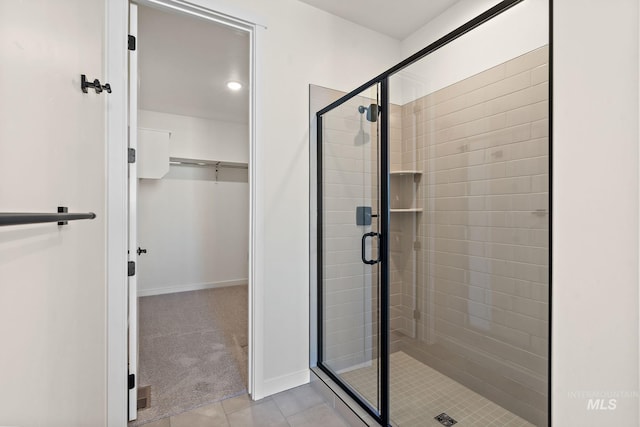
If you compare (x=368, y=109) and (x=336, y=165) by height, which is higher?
(x=368, y=109)

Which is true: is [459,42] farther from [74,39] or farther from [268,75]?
[74,39]

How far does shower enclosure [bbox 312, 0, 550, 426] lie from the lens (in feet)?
5.10

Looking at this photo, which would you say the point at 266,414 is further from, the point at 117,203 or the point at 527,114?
the point at 527,114

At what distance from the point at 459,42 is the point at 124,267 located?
2054 mm

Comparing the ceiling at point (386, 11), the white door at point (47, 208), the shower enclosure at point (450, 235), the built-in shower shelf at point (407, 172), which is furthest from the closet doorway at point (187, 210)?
the built-in shower shelf at point (407, 172)

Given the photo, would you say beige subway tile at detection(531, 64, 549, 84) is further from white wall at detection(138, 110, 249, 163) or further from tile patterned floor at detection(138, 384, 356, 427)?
white wall at detection(138, 110, 249, 163)

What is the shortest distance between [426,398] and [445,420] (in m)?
0.13

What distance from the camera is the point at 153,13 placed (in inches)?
82.9

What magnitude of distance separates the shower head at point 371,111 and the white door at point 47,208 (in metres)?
1.37

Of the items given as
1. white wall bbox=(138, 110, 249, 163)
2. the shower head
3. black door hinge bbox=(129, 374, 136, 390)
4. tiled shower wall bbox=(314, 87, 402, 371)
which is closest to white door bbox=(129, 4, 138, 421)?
black door hinge bbox=(129, 374, 136, 390)

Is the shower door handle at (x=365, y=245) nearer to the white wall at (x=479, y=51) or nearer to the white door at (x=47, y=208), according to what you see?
the white wall at (x=479, y=51)

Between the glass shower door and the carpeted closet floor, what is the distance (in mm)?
736
